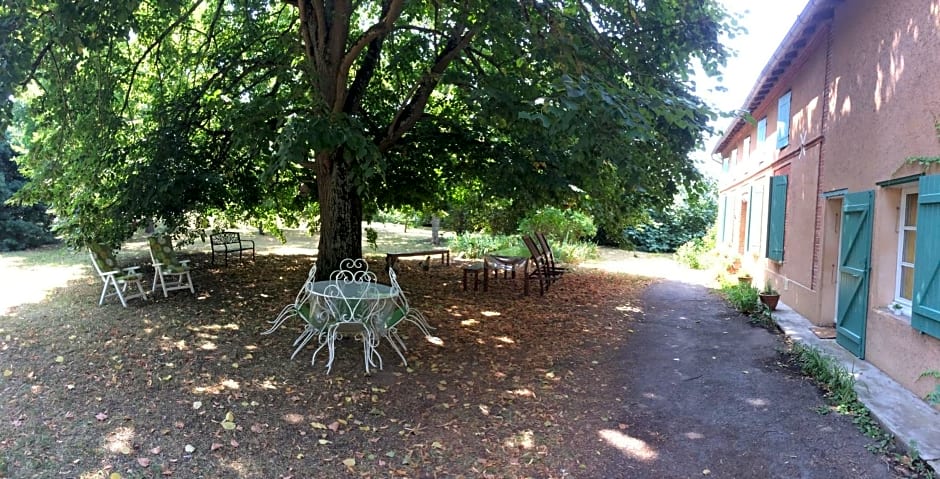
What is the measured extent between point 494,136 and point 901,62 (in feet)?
18.3

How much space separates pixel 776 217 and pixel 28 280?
1339 centimetres

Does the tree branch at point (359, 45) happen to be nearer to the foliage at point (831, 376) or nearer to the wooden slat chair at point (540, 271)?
the wooden slat chair at point (540, 271)

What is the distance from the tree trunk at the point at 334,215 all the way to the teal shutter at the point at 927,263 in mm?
6278

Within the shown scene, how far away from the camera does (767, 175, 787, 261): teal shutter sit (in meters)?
8.99

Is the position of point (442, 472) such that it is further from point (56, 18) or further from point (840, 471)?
point (56, 18)

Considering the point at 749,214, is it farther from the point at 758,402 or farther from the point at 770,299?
the point at 758,402

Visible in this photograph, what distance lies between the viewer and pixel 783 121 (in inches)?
364

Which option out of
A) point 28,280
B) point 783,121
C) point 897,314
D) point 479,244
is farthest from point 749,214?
point 28,280

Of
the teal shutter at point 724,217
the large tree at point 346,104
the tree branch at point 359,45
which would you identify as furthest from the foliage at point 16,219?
the teal shutter at point 724,217

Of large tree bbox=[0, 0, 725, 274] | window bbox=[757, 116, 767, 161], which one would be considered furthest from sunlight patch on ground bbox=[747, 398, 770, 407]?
window bbox=[757, 116, 767, 161]

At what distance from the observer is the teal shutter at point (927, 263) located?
4.20 metres

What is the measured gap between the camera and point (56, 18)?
5188mm

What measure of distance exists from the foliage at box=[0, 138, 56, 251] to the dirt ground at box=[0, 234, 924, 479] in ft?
32.3

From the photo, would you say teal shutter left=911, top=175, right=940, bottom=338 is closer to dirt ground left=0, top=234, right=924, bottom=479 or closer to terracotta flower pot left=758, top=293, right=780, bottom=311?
dirt ground left=0, top=234, right=924, bottom=479
